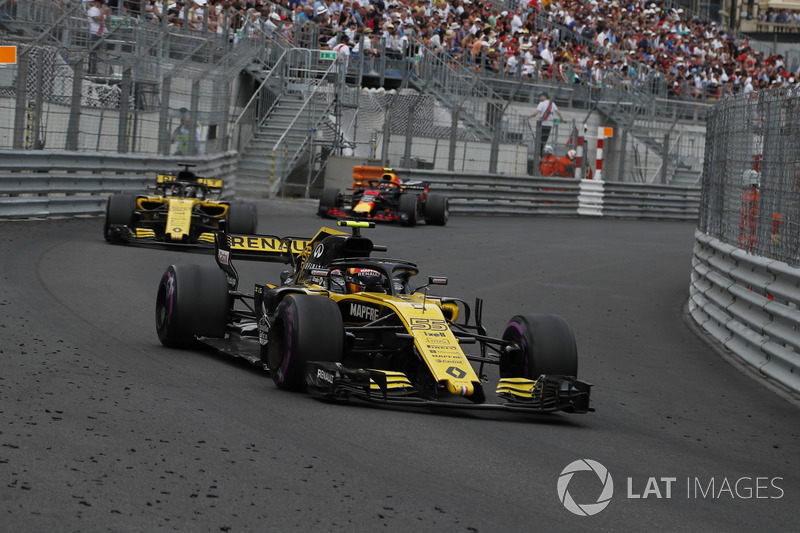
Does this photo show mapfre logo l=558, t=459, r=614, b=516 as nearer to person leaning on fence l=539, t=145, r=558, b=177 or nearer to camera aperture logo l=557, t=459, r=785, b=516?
camera aperture logo l=557, t=459, r=785, b=516

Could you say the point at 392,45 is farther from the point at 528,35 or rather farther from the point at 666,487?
the point at 666,487

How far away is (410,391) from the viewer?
764 cm

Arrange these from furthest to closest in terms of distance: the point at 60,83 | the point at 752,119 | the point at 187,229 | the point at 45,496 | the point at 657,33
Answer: the point at 657,33
the point at 60,83
the point at 187,229
the point at 752,119
the point at 45,496

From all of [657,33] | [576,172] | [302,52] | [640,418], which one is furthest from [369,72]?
[640,418]

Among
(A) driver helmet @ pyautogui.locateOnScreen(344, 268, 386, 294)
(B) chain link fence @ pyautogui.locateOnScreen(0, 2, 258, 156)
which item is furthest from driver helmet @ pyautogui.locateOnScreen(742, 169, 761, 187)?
(B) chain link fence @ pyautogui.locateOnScreen(0, 2, 258, 156)

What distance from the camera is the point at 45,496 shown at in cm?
492

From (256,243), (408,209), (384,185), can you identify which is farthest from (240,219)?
(384,185)

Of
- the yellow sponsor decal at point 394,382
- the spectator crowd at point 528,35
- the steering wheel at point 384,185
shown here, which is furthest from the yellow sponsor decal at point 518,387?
the spectator crowd at point 528,35

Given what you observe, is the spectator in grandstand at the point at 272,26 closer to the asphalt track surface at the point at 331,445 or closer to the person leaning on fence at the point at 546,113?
the person leaning on fence at the point at 546,113

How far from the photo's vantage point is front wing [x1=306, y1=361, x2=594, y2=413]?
739 cm

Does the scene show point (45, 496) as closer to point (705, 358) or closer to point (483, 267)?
point (705, 358)

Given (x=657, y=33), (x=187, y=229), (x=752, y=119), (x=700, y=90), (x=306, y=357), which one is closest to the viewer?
(x=306, y=357)

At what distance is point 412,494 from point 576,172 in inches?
1028

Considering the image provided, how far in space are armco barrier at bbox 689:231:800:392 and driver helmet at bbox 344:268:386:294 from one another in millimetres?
3313
